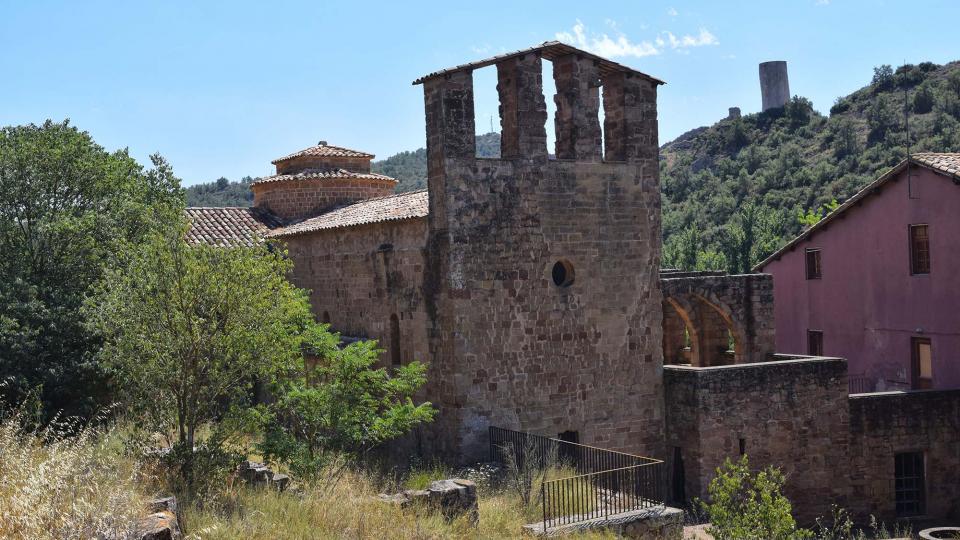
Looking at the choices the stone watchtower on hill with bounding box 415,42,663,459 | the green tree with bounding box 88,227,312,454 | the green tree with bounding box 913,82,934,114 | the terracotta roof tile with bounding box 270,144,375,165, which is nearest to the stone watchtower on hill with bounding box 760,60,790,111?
the green tree with bounding box 913,82,934,114

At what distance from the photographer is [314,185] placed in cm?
2500

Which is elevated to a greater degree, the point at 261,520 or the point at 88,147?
the point at 88,147

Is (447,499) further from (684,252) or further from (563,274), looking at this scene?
(684,252)

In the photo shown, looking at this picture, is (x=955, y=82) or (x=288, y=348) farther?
(x=955, y=82)

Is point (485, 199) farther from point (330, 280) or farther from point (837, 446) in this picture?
point (837, 446)

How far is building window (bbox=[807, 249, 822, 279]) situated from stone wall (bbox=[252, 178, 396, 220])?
12.6 meters

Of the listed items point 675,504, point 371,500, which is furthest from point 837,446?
point 371,500

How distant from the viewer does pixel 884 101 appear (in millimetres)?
48719

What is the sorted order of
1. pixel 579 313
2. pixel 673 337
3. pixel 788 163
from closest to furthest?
pixel 579 313 < pixel 673 337 < pixel 788 163

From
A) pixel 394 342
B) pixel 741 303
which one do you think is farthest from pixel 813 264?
pixel 394 342

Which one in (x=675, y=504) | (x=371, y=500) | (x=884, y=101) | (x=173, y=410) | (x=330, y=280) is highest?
(x=884, y=101)

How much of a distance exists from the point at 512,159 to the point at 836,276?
40.3 feet

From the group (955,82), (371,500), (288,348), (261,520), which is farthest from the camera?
(955,82)

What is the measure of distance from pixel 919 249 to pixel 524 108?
11564mm
